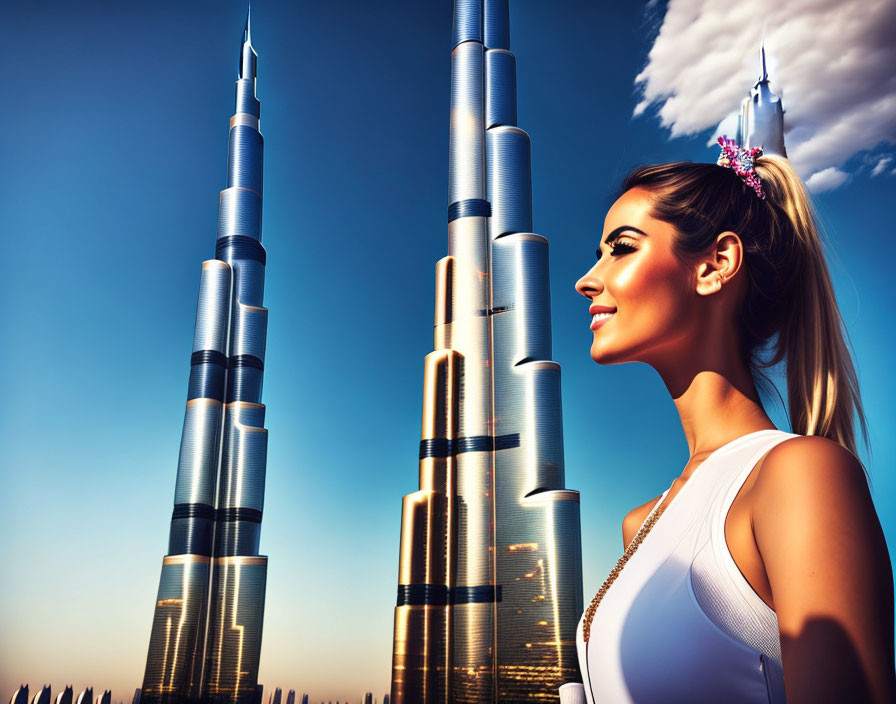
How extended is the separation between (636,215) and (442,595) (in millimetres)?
4354

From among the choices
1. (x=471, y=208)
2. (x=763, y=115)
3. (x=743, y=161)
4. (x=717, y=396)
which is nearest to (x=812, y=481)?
(x=717, y=396)

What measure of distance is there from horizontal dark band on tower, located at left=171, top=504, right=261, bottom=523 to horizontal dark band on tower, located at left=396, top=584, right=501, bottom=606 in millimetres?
1625

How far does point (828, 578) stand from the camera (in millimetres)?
588

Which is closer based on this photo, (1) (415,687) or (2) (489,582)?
(1) (415,687)

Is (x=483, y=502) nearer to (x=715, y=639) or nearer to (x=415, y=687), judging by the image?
(x=415, y=687)

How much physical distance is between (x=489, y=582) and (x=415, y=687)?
78 cm

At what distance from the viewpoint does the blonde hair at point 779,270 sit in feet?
2.77

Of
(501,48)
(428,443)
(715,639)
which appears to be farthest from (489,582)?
(715,639)

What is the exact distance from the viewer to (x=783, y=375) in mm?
931

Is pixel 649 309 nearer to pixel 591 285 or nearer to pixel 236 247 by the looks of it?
pixel 591 285

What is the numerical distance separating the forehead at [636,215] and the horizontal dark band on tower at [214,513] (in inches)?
212

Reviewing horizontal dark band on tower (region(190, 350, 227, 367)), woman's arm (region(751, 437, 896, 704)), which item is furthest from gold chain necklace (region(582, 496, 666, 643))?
horizontal dark band on tower (region(190, 350, 227, 367))

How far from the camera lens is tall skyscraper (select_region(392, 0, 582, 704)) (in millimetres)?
4762

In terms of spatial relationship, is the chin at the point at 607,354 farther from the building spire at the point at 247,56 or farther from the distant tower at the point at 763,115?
the building spire at the point at 247,56
